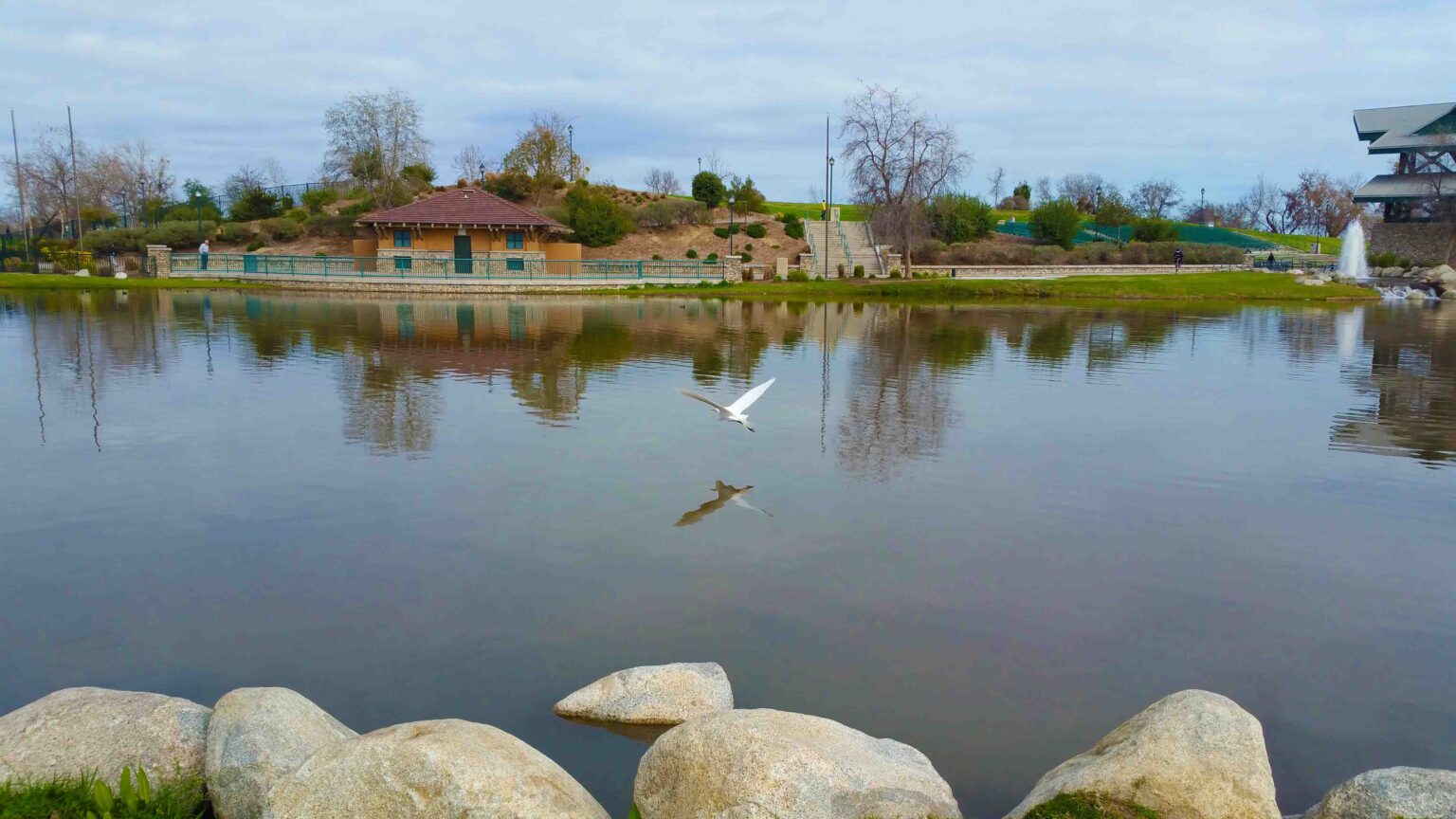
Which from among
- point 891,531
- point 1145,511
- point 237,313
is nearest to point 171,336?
point 237,313

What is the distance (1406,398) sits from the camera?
1712cm

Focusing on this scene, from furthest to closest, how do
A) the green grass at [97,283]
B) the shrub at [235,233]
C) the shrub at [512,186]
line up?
the shrub at [512,186]
the shrub at [235,233]
the green grass at [97,283]

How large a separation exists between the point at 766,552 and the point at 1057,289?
4218 cm

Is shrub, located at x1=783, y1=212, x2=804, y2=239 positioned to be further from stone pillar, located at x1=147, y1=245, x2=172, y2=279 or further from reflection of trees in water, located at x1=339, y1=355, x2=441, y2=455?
reflection of trees in water, located at x1=339, y1=355, x2=441, y2=455

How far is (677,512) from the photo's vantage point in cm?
972

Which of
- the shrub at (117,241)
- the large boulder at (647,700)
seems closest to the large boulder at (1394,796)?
the large boulder at (647,700)

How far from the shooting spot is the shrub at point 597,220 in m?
60.0

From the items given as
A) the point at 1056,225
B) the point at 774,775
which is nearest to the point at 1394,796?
the point at 774,775

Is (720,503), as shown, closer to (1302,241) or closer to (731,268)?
(731,268)

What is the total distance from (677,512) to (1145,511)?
4.71m

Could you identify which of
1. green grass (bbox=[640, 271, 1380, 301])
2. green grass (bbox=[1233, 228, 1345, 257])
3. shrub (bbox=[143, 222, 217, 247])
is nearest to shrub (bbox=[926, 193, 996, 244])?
green grass (bbox=[640, 271, 1380, 301])

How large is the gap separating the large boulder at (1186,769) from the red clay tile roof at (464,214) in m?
50.3

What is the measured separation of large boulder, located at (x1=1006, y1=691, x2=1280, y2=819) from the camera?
4.33 metres

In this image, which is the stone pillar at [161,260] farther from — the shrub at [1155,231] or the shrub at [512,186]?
the shrub at [1155,231]
